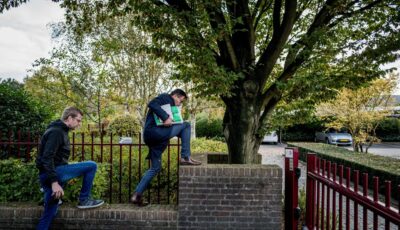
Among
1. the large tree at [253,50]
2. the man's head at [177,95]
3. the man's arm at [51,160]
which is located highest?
the large tree at [253,50]

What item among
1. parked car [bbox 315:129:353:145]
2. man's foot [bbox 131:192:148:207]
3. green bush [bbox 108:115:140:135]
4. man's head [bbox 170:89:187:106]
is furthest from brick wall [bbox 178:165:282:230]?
parked car [bbox 315:129:353:145]

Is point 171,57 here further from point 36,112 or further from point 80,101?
point 80,101

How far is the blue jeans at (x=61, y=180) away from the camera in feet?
13.5

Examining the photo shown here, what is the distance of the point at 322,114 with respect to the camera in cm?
2073

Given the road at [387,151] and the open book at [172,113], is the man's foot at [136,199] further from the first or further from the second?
the road at [387,151]

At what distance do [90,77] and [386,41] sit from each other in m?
10.4

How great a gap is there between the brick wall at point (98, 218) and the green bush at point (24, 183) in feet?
1.02

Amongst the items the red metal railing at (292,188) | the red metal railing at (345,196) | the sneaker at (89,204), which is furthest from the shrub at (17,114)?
the red metal railing at (345,196)

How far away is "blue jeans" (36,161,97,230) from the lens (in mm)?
4129

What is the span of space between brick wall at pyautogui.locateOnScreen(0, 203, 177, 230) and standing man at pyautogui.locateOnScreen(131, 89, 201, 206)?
23cm

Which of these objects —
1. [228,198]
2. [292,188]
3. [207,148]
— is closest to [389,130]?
[207,148]

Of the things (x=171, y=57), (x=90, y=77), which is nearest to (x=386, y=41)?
(x=171, y=57)

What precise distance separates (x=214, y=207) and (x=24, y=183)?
2862mm

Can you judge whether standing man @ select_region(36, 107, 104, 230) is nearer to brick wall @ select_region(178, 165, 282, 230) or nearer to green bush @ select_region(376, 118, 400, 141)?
brick wall @ select_region(178, 165, 282, 230)
